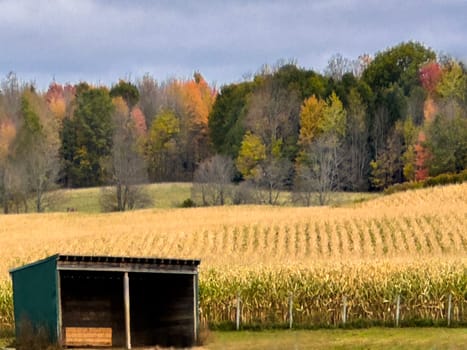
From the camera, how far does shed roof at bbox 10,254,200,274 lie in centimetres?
2595

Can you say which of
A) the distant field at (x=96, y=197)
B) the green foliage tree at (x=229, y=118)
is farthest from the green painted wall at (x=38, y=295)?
the green foliage tree at (x=229, y=118)

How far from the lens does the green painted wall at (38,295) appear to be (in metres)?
26.0

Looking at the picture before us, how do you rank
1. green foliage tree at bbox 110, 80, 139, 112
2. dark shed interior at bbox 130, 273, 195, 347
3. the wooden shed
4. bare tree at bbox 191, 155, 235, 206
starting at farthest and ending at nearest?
green foliage tree at bbox 110, 80, 139, 112 → bare tree at bbox 191, 155, 235, 206 → dark shed interior at bbox 130, 273, 195, 347 → the wooden shed

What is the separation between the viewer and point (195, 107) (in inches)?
5103

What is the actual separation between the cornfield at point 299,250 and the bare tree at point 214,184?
24994 mm

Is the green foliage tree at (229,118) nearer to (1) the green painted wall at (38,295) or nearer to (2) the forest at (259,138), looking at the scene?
(2) the forest at (259,138)

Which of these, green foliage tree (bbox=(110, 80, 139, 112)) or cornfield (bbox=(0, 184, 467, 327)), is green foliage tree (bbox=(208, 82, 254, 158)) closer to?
green foliage tree (bbox=(110, 80, 139, 112))

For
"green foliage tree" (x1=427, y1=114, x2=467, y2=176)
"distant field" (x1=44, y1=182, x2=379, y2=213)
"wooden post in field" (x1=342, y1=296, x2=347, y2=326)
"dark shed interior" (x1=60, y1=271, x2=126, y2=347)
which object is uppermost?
"green foliage tree" (x1=427, y1=114, x2=467, y2=176)

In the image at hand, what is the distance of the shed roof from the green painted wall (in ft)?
0.66

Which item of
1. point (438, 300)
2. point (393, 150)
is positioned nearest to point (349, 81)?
point (393, 150)

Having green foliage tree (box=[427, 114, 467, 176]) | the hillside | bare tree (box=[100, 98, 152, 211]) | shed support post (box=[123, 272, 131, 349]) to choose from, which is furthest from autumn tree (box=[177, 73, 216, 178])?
shed support post (box=[123, 272, 131, 349])

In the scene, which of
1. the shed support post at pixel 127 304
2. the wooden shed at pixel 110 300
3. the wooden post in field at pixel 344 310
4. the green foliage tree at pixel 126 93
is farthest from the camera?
the green foliage tree at pixel 126 93

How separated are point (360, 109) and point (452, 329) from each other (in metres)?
80.1

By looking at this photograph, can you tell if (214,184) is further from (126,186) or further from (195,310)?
(195,310)
